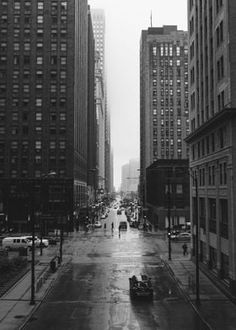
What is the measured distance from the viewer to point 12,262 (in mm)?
43719

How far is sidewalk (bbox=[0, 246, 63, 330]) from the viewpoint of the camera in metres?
25.5

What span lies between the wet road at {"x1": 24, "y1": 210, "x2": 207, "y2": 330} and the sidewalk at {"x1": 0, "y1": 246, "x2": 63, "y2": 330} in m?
0.67

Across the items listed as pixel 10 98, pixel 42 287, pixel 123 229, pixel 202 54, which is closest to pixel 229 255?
pixel 42 287

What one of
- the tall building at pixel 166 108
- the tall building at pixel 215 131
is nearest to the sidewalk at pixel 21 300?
the tall building at pixel 215 131

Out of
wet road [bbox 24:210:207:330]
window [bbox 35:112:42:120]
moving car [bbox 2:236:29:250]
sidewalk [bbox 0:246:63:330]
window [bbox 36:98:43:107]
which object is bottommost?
wet road [bbox 24:210:207:330]

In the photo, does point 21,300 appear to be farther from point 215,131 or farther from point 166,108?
point 166,108

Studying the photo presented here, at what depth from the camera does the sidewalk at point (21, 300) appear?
25.5 metres

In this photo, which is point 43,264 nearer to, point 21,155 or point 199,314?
point 199,314

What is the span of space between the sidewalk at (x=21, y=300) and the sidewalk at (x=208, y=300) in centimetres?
1107

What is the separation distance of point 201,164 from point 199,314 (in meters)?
20.6

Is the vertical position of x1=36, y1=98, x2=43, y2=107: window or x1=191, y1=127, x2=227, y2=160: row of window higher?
x1=36, y1=98, x2=43, y2=107: window

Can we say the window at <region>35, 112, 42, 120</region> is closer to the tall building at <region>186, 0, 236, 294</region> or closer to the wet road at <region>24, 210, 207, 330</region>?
the wet road at <region>24, 210, 207, 330</region>

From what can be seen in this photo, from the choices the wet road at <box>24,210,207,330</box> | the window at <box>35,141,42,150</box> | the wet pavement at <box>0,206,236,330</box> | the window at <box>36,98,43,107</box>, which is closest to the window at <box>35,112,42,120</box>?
the window at <box>36,98,43,107</box>

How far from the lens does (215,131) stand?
125ft
